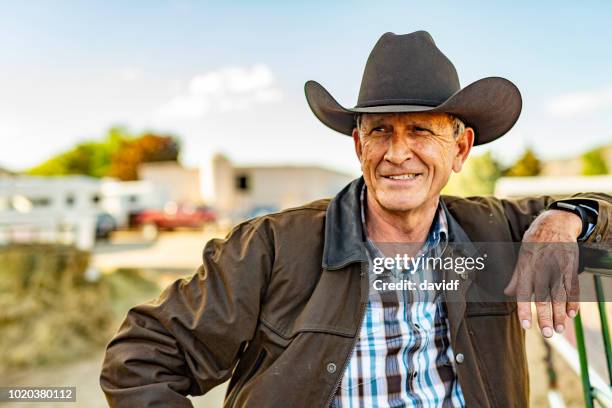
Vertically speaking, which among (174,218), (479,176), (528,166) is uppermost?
(528,166)

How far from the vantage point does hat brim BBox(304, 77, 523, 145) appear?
1.42 metres

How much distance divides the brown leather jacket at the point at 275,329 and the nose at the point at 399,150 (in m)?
0.23

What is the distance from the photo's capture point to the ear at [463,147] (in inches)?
63.5

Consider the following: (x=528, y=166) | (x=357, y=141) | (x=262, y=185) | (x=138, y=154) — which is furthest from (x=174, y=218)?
(x=357, y=141)

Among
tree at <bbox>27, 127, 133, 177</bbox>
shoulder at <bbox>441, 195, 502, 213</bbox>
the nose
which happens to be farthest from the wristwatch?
tree at <bbox>27, 127, 133, 177</bbox>

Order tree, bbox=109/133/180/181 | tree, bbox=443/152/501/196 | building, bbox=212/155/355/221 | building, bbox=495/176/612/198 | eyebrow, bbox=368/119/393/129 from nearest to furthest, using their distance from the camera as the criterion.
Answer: eyebrow, bbox=368/119/393/129
building, bbox=495/176/612/198
tree, bbox=443/152/501/196
building, bbox=212/155/355/221
tree, bbox=109/133/180/181

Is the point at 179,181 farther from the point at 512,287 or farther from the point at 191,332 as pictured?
the point at 512,287

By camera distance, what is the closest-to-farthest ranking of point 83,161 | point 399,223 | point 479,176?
point 399,223
point 479,176
point 83,161

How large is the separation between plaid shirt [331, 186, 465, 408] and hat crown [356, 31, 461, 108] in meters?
0.53

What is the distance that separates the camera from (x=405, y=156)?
1.46 meters

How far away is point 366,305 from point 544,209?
648mm

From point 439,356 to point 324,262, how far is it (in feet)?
1.41

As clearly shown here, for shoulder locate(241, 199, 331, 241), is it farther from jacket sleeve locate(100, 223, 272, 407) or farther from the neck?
the neck

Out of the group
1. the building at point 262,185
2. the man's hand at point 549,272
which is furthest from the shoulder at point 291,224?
the building at point 262,185
